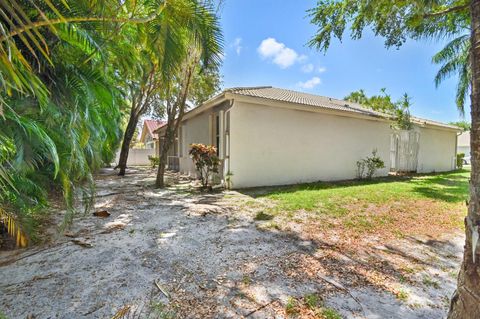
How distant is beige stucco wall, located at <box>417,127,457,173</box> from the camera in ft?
51.5

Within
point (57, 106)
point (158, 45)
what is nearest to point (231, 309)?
point (57, 106)

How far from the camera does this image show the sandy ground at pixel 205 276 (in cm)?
249

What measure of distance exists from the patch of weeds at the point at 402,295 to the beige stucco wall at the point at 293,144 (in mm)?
6704

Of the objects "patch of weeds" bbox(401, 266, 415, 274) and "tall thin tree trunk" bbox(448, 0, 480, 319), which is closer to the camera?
"tall thin tree trunk" bbox(448, 0, 480, 319)

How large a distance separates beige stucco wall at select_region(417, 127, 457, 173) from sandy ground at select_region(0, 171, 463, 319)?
13633 millimetres

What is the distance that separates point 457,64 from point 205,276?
19.0 metres

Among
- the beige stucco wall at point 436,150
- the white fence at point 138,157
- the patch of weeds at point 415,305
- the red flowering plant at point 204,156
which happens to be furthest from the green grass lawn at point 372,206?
the white fence at point 138,157

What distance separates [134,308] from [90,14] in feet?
10.2

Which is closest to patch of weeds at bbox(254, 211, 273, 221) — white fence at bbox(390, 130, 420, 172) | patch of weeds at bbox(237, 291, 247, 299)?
patch of weeds at bbox(237, 291, 247, 299)

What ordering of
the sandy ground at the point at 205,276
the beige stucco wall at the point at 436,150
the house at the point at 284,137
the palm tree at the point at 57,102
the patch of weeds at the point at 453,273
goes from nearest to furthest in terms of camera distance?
the sandy ground at the point at 205,276 → the palm tree at the point at 57,102 → the patch of weeds at the point at 453,273 → the house at the point at 284,137 → the beige stucco wall at the point at 436,150

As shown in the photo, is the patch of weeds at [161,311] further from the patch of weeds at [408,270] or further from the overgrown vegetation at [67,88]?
the patch of weeds at [408,270]

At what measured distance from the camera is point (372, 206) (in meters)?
6.69

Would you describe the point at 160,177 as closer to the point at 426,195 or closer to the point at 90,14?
the point at 90,14

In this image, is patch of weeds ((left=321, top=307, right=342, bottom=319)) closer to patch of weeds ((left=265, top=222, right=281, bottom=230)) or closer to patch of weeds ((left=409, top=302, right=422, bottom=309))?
patch of weeds ((left=409, top=302, right=422, bottom=309))
